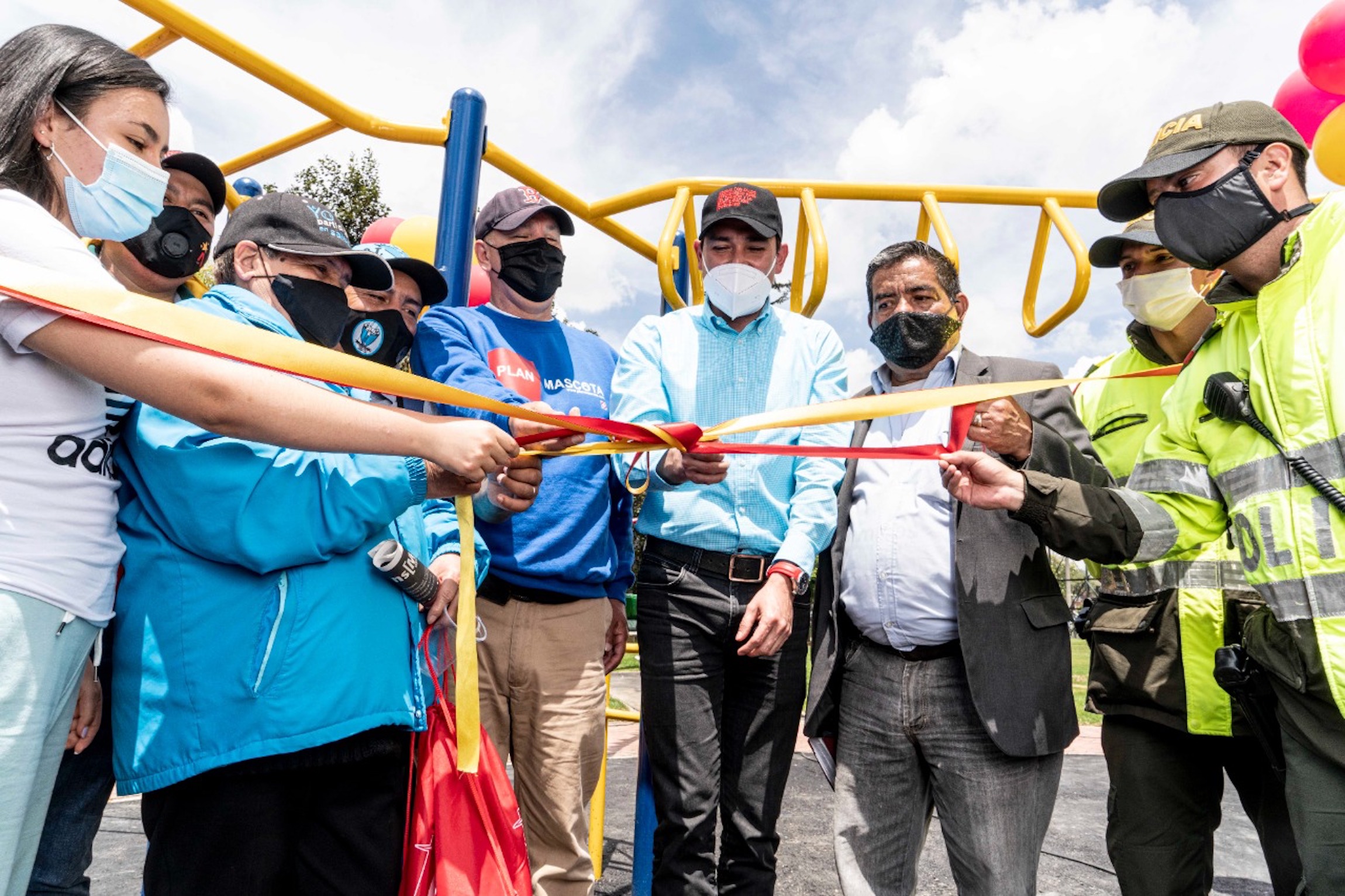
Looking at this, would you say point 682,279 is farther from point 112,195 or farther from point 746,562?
point 112,195

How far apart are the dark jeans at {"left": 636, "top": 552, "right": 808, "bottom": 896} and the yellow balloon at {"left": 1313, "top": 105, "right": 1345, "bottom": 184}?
298 cm

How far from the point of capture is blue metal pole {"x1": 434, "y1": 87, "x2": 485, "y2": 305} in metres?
2.78

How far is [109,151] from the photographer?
5.19 ft

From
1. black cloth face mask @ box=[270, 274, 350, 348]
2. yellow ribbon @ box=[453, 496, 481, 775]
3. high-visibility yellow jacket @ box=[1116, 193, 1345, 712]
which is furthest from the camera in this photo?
black cloth face mask @ box=[270, 274, 350, 348]

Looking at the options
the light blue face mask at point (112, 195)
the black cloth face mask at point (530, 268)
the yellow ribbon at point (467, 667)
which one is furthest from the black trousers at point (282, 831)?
the black cloth face mask at point (530, 268)

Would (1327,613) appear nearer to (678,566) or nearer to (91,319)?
(678,566)

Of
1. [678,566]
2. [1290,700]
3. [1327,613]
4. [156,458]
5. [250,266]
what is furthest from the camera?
[678,566]

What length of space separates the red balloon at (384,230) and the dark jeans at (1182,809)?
4.60 metres

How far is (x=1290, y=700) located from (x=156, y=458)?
95.4 inches

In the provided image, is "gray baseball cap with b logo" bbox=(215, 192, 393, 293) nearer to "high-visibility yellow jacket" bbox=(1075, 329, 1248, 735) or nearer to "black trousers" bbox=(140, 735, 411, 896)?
"black trousers" bbox=(140, 735, 411, 896)

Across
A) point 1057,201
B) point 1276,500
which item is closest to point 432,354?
point 1276,500

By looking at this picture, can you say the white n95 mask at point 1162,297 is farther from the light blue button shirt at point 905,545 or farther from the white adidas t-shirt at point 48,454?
the white adidas t-shirt at point 48,454

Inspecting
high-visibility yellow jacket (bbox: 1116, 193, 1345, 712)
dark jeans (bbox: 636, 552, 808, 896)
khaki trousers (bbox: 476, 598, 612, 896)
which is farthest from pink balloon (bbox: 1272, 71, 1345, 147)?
khaki trousers (bbox: 476, 598, 612, 896)

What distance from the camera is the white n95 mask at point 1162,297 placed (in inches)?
109
